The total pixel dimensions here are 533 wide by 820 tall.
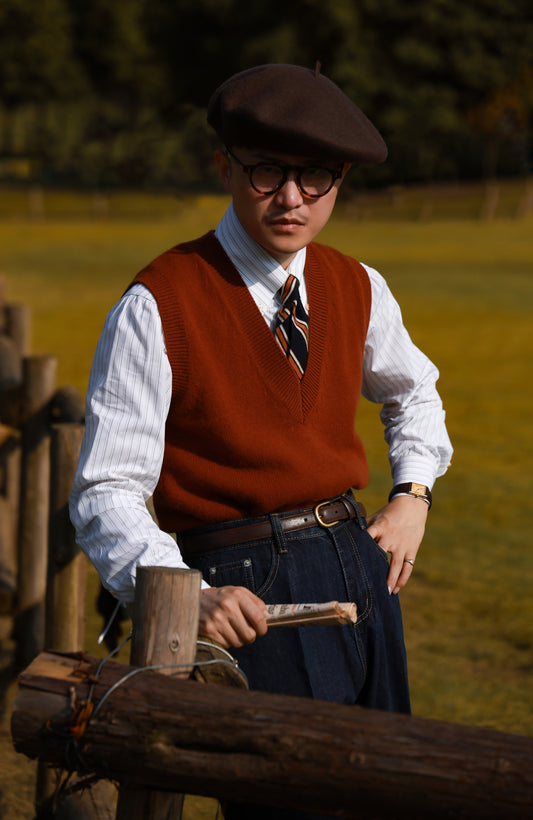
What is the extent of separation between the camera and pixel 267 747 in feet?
5.56

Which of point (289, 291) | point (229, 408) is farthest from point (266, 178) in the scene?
point (229, 408)

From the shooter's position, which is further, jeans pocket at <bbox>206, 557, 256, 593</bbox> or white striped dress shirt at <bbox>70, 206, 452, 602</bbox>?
jeans pocket at <bbox>206, 557, 256, 593</bbox>

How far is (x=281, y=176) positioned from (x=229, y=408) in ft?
1.61

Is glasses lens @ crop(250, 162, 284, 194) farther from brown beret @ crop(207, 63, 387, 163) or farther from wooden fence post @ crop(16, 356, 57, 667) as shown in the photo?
wooden fence post @ crop(16, 356, 57, 667)

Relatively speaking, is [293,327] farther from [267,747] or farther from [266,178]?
[267,747]

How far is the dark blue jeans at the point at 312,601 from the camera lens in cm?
223

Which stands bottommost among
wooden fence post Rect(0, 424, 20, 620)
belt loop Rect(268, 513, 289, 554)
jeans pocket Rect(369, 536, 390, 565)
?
wooden fence post Rect(0, 424, 20, 620)

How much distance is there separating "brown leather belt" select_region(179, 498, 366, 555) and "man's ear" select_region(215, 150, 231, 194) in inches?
28.5

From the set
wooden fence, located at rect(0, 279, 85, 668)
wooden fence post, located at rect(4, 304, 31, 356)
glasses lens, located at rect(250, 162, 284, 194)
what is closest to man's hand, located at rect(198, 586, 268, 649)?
glasses lens, located at rect(250, 162, 284, 194)

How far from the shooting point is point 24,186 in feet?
166

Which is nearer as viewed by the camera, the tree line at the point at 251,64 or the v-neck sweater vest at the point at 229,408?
the v-neck sweater vest at the point at 229,408

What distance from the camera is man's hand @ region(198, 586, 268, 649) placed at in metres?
1.91

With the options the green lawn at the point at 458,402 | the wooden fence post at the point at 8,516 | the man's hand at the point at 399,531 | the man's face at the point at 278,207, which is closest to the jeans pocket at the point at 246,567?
the man's hand at the point at 399,531

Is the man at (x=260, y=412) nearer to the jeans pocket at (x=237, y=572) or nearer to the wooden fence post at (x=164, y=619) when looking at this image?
the jeans pocket at (x=237, y=572)
